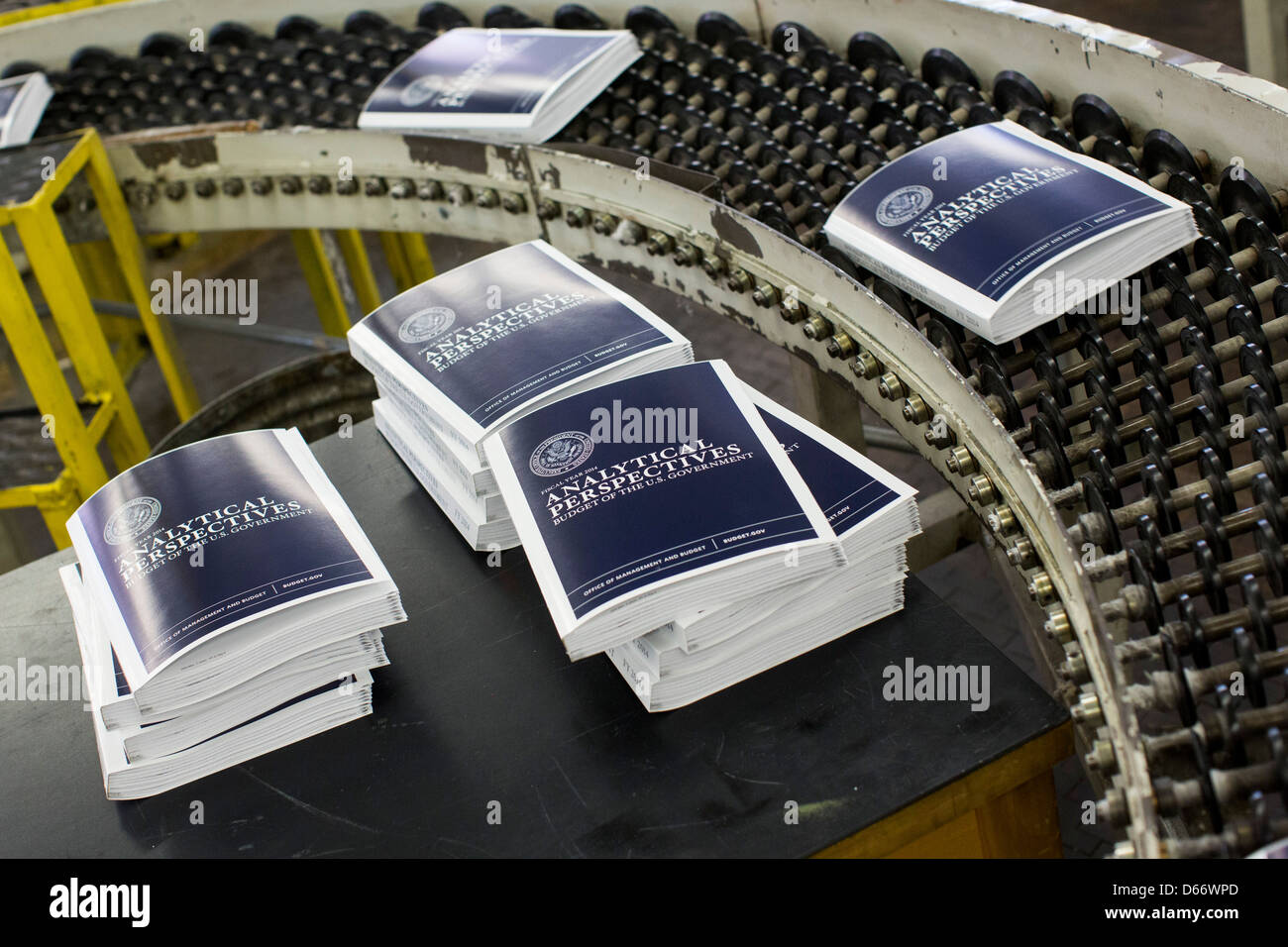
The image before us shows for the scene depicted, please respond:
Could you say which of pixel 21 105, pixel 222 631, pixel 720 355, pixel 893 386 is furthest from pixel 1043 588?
pixel 720 355

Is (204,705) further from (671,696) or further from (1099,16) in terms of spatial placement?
(1099,16)

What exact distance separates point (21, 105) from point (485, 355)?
2.23m

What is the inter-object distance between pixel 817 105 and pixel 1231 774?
1548mm

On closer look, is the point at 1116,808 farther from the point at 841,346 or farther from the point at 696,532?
the point at 841,346

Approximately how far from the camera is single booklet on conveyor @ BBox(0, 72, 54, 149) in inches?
129

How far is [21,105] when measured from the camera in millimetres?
3357

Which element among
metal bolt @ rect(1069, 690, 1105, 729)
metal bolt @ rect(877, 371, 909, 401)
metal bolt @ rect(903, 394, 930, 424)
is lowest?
metal bolt @ rect(1069, 690, 1105, 729)

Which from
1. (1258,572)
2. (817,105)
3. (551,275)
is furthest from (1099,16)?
(1258,572)

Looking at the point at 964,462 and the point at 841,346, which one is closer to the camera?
the point at 964,462

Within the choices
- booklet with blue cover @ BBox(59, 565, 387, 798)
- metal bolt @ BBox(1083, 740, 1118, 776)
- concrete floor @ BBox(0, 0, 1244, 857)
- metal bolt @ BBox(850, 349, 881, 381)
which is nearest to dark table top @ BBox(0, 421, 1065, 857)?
booklet with blue cover @ BBox(59, 565, 387, 798)

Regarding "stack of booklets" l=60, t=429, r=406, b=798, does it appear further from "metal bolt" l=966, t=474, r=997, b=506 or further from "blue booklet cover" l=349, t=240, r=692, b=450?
"metal bolt" l=966, t=474, r=997, b=506

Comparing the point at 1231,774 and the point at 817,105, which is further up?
the point at 817,105

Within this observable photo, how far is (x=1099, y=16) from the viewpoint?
615cm
